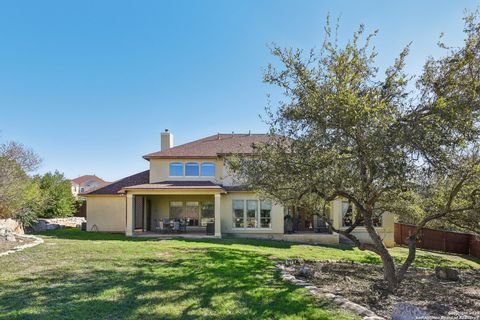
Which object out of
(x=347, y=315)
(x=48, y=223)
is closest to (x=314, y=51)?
(x=347, y=315)

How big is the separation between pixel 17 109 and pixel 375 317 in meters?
24.4

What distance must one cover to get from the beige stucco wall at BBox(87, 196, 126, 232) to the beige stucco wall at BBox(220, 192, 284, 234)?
24.7ft

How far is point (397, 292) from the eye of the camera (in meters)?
8.77

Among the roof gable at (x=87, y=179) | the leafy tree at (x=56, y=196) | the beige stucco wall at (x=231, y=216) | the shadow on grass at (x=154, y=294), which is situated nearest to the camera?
the shadow on grass at (x=154, y=294)

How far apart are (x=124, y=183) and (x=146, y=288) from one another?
18742 mm

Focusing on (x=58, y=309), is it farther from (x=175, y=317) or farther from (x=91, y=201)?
(x=91, y=201)

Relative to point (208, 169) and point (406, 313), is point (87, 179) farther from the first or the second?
point (406, 313)

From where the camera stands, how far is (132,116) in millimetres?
23484

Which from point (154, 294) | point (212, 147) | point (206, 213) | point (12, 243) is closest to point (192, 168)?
point (212, 147)

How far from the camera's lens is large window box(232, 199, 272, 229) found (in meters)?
21.7

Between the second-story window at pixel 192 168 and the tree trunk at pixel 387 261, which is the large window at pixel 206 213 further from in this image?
the tree trunk at pixel 387 261

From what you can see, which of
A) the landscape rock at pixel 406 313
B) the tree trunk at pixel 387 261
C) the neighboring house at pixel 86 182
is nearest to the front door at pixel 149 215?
the tree trunk at pixel 387 261

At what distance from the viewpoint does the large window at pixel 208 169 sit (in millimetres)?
23609

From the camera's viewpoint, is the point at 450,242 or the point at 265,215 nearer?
the point at 265,215
